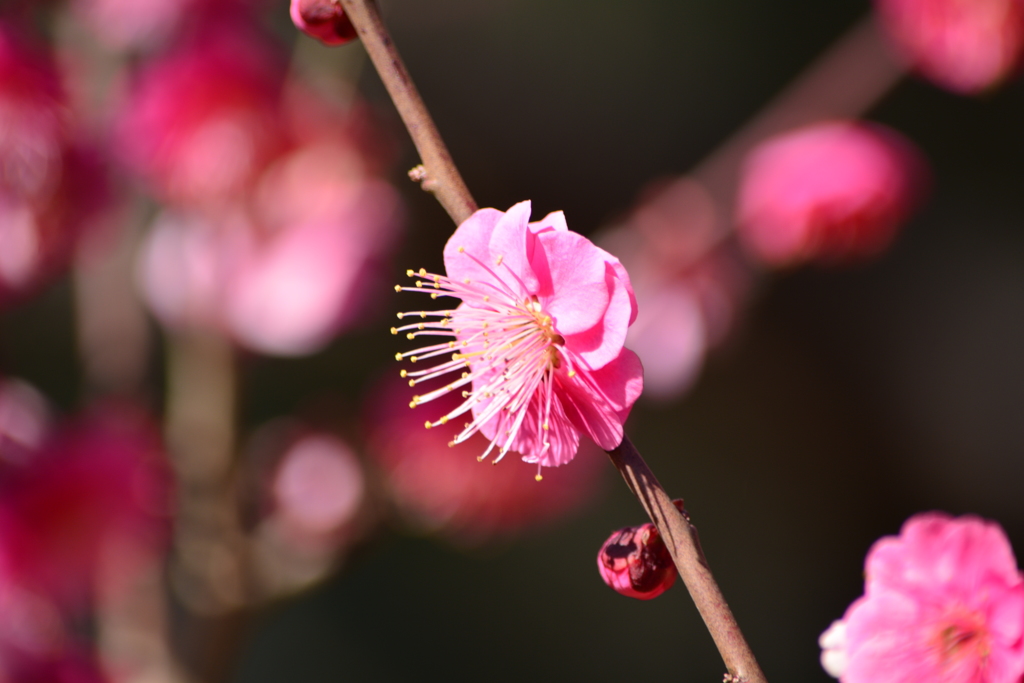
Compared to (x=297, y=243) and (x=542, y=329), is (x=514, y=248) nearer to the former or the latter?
(x=542, y=329)

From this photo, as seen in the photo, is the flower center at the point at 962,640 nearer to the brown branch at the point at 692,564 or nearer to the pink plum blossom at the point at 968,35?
the brown branch at the point at 692,564

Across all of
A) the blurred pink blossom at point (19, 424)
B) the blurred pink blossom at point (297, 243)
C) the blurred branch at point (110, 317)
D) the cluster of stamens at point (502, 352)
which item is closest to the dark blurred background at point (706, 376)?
the blurred branch at point (110, 317)

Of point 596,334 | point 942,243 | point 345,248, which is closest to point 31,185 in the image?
point 345,248

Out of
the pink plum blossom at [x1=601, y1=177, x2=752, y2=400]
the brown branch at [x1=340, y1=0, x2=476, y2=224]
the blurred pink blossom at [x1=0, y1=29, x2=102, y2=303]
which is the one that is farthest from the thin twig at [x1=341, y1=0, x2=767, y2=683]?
the pink plum blossom at [x1=601, y1=177, x2=752, y2=400]

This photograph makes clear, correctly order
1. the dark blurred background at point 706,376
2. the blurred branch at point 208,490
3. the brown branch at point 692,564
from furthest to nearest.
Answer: the dark blurred background at point 706,376, the blurred branch at point 208,490, the brown branch at point 692,564

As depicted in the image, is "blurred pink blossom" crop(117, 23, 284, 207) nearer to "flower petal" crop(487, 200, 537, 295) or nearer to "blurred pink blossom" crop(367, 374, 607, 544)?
"blurred pink blossom" crop(367, 374, 607, 544)

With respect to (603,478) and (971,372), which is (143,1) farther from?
(971,372)
